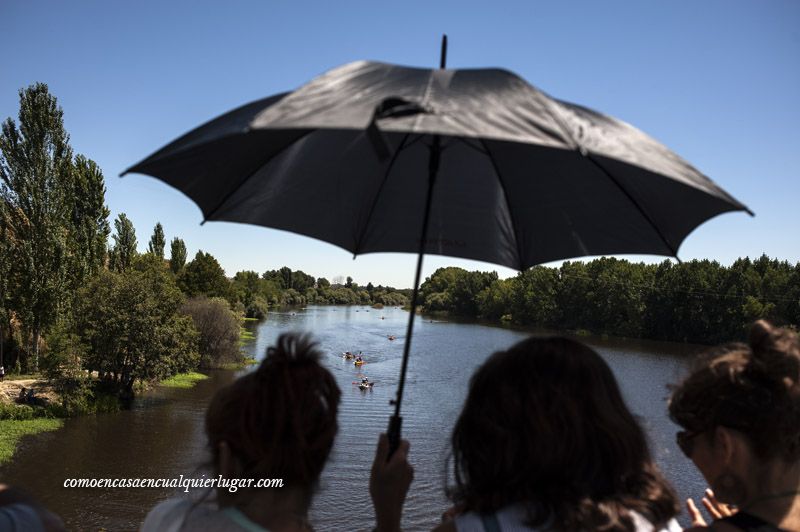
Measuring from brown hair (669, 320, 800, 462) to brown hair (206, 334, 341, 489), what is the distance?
3.51ft

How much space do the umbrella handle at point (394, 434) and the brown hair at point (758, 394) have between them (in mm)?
927

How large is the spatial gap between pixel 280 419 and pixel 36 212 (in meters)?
29.8

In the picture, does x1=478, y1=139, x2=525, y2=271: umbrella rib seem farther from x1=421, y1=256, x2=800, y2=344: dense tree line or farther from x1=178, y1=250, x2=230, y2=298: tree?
x1=421, y1=256, x2=800, y2=344: dense tree line

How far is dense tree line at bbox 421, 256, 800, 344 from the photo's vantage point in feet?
208

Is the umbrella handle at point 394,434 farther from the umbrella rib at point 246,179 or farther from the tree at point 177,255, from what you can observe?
the tree at point 177,255

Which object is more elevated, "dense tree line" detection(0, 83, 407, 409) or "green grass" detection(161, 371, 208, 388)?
"dense tree line" detection(0, 83, 407, 409)

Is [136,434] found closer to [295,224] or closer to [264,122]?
[295,224]

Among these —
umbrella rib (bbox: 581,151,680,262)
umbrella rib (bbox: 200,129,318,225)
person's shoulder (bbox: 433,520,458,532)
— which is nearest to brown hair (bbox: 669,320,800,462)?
person's shoulder (bbox: 433,520,458,532)

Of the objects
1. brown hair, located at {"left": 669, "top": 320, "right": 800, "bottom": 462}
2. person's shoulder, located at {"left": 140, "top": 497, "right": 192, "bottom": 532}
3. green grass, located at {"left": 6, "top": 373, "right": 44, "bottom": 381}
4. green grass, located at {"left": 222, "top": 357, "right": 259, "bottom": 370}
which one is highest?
brown hair, located at {"left": 669, "top": 320, "right": 800, "bottom": 462}

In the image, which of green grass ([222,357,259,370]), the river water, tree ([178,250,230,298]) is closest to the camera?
the river water

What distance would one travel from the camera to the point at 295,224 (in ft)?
10.5

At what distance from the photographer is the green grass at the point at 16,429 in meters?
18.6

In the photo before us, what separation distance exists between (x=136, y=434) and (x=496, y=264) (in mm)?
22831

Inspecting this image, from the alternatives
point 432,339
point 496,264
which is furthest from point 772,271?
point 496,264
